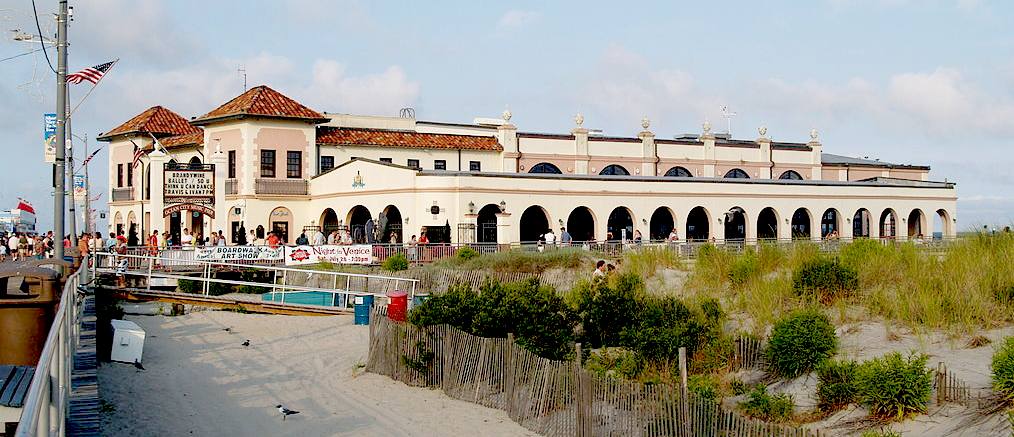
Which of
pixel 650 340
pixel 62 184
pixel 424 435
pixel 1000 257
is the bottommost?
pixel 424 435

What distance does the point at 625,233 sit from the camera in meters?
44.1

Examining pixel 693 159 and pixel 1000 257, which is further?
pixel 693 159

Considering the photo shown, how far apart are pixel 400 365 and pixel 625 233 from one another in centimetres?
2722

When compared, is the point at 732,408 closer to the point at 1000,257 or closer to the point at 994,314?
the point at 994,314

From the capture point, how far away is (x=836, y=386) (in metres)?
13.0

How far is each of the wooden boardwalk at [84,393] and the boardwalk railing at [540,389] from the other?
5730 millimetres

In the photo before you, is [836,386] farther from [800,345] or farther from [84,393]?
[84,393]

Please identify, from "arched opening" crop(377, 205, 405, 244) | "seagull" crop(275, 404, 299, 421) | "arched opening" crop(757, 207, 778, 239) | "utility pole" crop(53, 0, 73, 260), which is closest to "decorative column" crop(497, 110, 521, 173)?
"arched opening" crop(377, 205, 405, 244)

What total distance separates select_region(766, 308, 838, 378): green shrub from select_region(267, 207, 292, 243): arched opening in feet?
113

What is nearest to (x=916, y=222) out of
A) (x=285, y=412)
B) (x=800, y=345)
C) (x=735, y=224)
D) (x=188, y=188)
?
(x=735, y=224)

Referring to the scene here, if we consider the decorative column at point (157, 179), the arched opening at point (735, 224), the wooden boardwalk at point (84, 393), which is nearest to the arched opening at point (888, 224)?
the arched opening at point (735, 224)

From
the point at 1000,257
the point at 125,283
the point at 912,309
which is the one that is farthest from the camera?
the point at 125,283

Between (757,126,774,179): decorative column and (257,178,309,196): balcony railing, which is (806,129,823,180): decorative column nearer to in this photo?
(757,126,774,179): decorative column

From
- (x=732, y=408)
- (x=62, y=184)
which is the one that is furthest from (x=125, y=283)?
(x=732, y=408)
